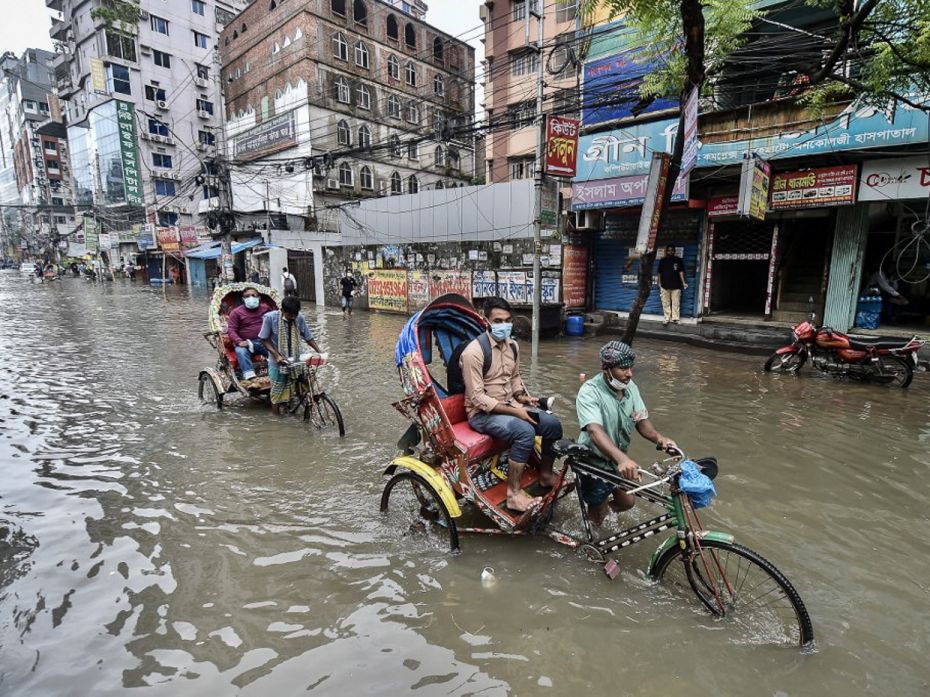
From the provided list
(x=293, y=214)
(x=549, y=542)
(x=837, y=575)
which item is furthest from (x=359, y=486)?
(x=293, y=214)

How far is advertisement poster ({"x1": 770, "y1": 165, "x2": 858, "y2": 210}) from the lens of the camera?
10.6 m

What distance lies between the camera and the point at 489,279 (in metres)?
15.8

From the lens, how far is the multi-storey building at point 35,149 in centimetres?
6875

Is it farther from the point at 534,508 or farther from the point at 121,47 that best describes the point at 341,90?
the point at 534,508

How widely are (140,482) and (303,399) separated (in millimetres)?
2282

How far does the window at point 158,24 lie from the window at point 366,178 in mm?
30005

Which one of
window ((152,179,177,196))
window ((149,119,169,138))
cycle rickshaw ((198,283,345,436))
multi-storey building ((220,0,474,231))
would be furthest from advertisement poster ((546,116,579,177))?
window ((149,119,169,138))

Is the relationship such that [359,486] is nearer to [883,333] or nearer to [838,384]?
[838,384]

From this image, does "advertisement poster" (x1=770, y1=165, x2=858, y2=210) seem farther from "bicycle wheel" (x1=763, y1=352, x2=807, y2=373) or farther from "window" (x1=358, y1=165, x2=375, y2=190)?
"window" (x1=358, y1=165, x2=375, y2=190)

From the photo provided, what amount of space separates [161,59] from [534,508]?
2433 inches

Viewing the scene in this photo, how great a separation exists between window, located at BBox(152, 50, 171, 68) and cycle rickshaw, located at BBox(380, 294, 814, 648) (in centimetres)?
5975

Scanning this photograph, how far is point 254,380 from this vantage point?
736 cm

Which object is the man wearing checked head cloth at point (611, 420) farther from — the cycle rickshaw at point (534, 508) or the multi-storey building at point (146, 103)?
the multi-storey building at point (146, 103)

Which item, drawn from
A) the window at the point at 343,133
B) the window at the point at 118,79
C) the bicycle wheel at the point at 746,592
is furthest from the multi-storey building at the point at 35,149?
the bicycle wheel at the point at 746,592
